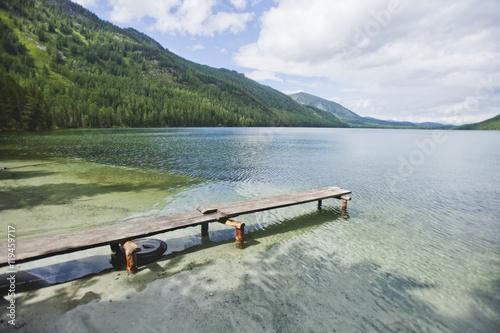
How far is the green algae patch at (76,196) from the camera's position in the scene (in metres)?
11.1

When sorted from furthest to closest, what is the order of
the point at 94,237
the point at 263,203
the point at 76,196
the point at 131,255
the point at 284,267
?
the point at 76,196 → the point at 263,203 → the point at 284,267 → the point at 94,237 → the point at 131,255

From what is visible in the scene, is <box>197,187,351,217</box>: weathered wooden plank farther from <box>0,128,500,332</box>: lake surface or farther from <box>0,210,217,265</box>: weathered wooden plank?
<box>0,128,500,332</box>: lake surface

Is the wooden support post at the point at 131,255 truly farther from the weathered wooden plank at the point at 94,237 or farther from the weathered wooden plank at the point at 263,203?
the weathered wooden plank at the point at 263,203

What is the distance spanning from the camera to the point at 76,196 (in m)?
15.3

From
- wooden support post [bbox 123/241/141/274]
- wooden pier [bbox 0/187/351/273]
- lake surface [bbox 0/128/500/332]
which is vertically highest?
wooden pier [bbox 0/187/351/273]

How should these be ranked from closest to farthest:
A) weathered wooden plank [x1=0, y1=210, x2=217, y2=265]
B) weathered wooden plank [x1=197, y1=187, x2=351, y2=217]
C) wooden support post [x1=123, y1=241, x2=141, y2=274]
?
weathered wooden plank [x1=0, y1=210, x2=217, y2=265], wooden support post [x1=123, y1=241, x2=141, y2=274], weathered wooden plank [x1=197, y1=187, x2=351, y2=217]

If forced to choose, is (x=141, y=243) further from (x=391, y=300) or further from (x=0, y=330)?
(x=391, y=300)

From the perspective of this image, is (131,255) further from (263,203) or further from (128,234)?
(263,203)

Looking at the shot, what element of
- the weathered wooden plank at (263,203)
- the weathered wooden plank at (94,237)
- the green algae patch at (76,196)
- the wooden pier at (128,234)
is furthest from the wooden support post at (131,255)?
the green algae patch at (76,196)

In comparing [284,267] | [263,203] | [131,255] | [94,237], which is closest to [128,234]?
[131,255]

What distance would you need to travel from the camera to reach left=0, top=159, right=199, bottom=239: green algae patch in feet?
36.3

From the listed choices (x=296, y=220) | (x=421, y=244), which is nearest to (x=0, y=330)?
(x=296, y=220)

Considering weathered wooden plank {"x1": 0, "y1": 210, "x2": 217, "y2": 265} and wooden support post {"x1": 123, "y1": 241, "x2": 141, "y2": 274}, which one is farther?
wooden support post {"x1": 123, "y1": 241, "x2": 141, "y2": 274}

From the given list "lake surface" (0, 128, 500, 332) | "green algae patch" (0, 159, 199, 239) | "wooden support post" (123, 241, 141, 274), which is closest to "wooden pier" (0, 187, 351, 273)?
"wooden support post" (123, 241, 141, 274)
